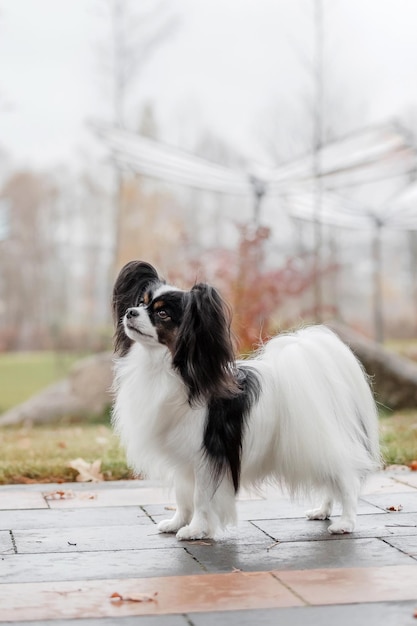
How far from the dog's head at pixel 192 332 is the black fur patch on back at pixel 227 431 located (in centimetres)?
7

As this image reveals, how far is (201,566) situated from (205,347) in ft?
2.75

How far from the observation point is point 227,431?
3.78m

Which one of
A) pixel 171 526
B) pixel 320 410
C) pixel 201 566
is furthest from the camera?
pixel 171 526

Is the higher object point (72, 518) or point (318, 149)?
point (318, 149)

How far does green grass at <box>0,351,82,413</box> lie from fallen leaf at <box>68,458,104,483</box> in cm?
1110

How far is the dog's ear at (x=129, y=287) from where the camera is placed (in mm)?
3957

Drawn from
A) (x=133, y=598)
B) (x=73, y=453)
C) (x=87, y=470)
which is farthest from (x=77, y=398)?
(x=133, y=598)

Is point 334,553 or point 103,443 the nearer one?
point 334,553

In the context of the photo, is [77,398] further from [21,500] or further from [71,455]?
[21,500]

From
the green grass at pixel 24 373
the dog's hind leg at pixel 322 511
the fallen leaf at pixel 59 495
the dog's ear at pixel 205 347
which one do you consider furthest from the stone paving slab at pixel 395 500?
the green grass at pixel 24 373

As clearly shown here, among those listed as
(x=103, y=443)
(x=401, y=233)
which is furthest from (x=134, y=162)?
(x=401, y=233)

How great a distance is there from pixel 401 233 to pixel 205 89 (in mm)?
5218

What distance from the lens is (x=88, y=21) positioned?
14539mm

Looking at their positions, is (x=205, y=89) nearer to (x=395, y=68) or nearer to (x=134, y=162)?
(x=395, y=68)
